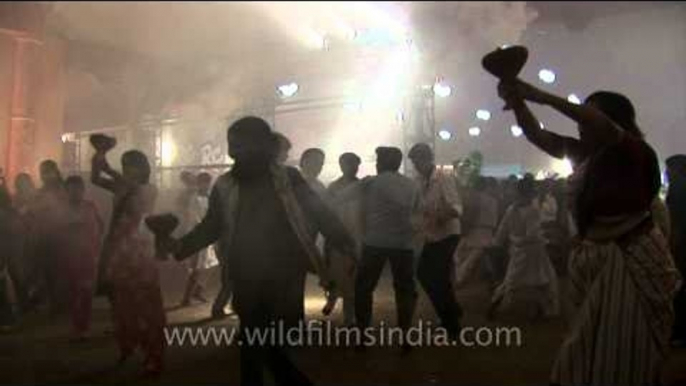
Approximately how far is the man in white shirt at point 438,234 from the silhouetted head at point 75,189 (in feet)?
9.21

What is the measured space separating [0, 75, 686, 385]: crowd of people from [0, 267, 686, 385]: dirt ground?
0.22m

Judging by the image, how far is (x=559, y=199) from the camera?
9.04 meters

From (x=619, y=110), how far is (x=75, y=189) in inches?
189

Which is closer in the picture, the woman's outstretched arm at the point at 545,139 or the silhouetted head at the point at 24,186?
the woman's outstretched arm at the point at 545,139

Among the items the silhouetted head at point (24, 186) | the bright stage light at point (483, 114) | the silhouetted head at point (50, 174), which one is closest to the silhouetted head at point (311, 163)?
the silhouetted head at point (50, 174)

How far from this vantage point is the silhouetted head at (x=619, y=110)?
3.03 meters

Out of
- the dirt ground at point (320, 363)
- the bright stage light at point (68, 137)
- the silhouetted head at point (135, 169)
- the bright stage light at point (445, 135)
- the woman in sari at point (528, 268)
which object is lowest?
A: the dirt ground at point (320, 363)

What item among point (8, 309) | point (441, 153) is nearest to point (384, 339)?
point (8, 309)

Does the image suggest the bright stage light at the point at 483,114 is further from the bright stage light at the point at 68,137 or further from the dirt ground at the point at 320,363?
the dirt ground at the point at 320,363

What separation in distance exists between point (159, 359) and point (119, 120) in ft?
24.1

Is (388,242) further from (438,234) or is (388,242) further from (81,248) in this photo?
(81,248)

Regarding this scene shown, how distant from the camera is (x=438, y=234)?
19.7 feet

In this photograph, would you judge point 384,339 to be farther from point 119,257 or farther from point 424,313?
point 119,257

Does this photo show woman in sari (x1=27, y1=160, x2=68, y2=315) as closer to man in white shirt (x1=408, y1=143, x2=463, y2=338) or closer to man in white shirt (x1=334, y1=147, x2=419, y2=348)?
man in white shirt (x1=334, y1=147, x2=419, y2=348)
